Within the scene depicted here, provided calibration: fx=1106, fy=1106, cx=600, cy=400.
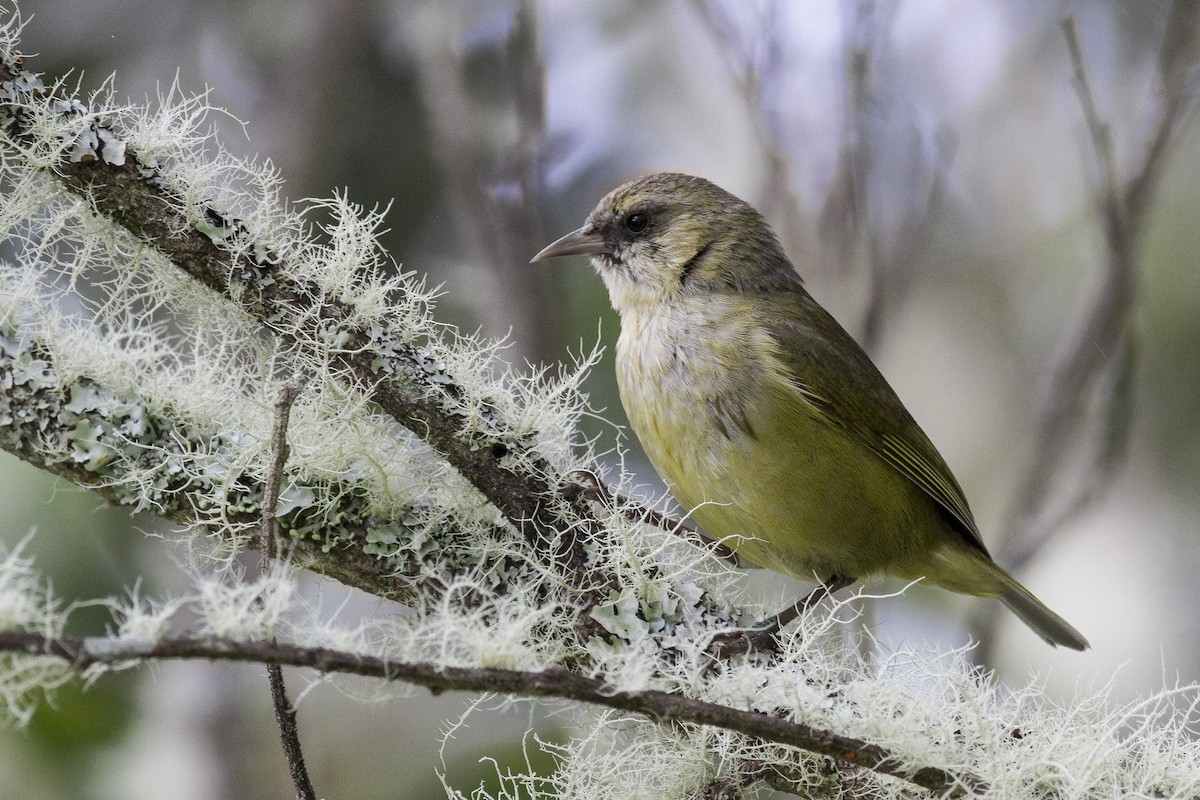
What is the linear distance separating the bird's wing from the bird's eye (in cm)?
39

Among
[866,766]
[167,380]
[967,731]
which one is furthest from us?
[167,380]

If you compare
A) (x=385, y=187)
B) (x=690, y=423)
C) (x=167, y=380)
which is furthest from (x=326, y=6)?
(x=167, y=380)

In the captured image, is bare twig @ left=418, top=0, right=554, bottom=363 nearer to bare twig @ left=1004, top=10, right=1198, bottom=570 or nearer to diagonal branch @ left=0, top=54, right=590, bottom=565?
diagonal branch @ left=0, top=54, right=590, bottom=565

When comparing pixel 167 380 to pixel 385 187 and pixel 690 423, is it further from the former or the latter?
pixel 385 187

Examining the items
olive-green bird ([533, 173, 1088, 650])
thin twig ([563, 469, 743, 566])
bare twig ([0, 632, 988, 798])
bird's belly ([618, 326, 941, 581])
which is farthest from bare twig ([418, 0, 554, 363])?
bare twig ([0, 632, 988, 798])

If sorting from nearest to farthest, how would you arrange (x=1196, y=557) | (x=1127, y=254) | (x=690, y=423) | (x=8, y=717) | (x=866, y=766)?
(x=8, y=717) → (x=866, y=766) → (x=690, y=423) → (x=1127, y=254) → (x=1196, y=557)

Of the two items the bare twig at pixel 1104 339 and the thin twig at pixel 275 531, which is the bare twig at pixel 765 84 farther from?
the thin twig at pixel 275 531

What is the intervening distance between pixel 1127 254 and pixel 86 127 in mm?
3240

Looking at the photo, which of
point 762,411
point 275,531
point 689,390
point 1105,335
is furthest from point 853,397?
point 275,531

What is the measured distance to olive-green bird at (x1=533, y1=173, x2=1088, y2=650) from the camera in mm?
2576

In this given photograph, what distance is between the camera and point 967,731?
161cm

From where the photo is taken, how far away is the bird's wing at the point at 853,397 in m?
2.77

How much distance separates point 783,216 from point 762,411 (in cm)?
164

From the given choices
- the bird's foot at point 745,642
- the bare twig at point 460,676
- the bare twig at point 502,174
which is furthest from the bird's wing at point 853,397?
the bare twig at point 460,676
